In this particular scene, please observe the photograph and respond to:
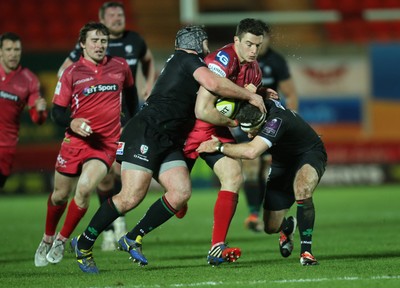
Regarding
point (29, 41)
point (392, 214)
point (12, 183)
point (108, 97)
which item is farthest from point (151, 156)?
point (29, 41)

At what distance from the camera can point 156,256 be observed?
9164mm

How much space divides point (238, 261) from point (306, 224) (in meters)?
0.88

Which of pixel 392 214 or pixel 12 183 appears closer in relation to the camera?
pixel 392 214

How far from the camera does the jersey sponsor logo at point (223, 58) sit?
794cm

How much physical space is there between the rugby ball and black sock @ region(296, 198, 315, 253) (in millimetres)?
941

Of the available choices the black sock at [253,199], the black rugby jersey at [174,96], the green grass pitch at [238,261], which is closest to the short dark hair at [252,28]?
the black rugby jersey at [174,96]

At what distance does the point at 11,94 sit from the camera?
9.88m

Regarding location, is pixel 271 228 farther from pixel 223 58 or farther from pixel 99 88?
pixel 99 88

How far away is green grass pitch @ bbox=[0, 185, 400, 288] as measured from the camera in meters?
7.02

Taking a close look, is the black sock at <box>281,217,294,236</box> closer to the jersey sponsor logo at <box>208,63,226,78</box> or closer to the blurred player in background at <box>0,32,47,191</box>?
the jersey sponsor logo at <box>208,63,226,78</box>

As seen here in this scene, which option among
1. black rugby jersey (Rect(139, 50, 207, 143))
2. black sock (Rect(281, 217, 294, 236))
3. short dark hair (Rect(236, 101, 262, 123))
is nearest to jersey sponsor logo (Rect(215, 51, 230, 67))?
black rugby jersey (Rect(139, 50, 207, 143))

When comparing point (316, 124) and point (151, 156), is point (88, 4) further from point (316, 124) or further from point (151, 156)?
point (151, 156)

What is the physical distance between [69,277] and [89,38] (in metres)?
2.33

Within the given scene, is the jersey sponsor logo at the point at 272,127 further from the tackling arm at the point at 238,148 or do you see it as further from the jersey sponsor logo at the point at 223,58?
the jersey sponsor logo at the point at 223,58
